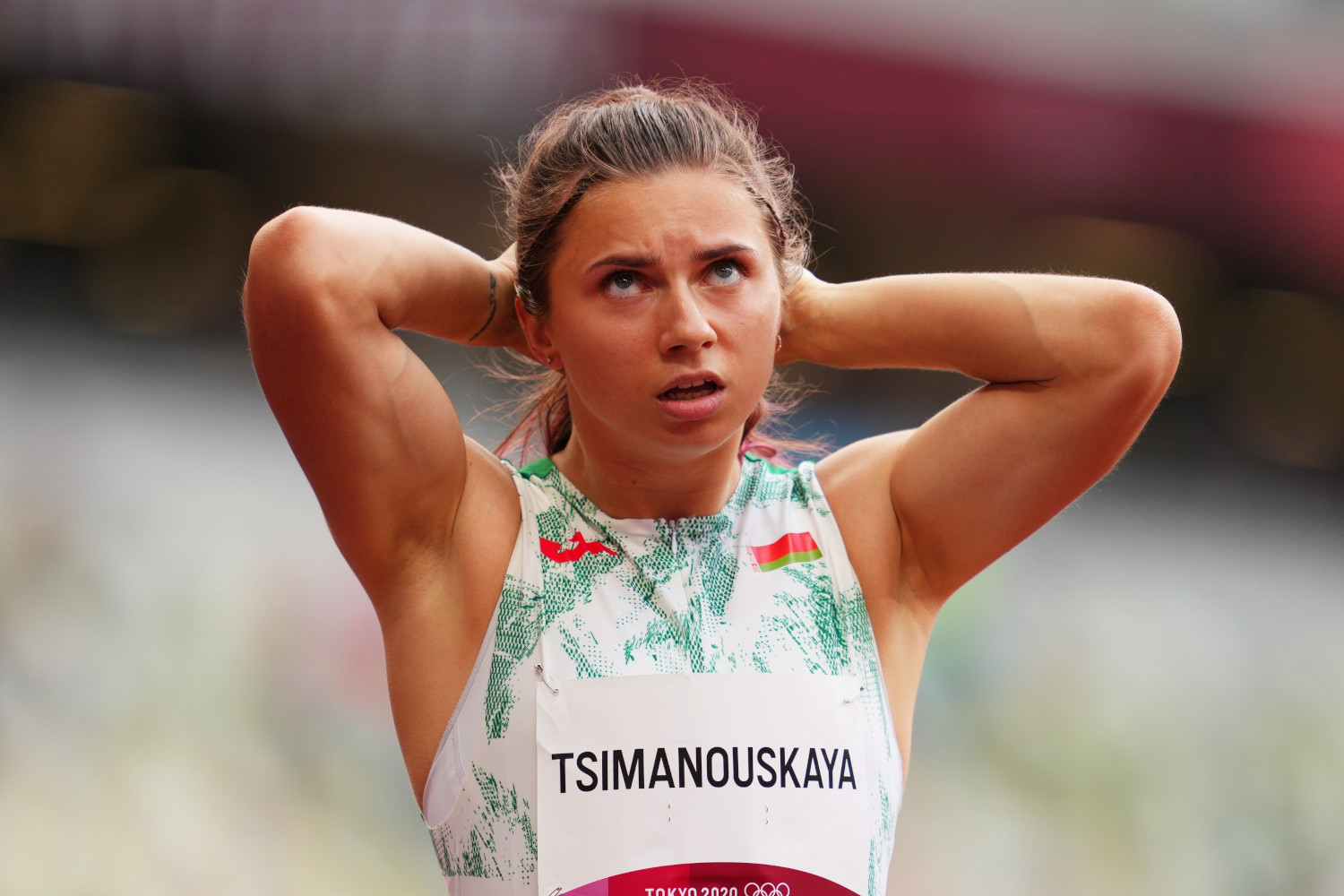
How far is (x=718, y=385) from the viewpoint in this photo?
4.09 ft

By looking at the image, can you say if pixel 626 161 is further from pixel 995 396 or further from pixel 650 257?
pixel 995 396

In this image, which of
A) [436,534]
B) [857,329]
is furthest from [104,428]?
[857,329]

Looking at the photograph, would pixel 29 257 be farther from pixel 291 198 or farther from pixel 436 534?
pixel 436 534

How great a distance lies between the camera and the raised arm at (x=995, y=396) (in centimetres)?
136

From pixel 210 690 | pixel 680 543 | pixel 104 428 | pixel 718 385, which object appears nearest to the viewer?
pixel 718 385

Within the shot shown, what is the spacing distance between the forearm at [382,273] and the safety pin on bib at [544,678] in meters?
0.42

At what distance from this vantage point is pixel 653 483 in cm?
140

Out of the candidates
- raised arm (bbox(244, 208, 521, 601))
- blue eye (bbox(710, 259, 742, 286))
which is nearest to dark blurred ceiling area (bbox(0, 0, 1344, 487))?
blue eye (bbox(710, 259, 742, 286))

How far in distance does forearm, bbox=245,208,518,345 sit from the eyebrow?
0.64 feet

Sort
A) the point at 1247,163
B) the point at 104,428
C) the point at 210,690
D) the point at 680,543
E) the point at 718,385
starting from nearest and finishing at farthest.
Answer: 1. the point at 718,385
2. the point at 680,543
3. the point at 210,690
4. the point at 104,428
5. the point at 1247,163

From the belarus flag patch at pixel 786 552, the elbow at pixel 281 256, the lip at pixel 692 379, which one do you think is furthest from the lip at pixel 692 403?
the elbow at pixel 281 256

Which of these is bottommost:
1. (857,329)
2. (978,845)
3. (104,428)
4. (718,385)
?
(978,845)

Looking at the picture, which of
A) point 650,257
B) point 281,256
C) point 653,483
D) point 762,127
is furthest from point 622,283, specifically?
point 762,127

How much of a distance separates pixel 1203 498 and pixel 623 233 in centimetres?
254
